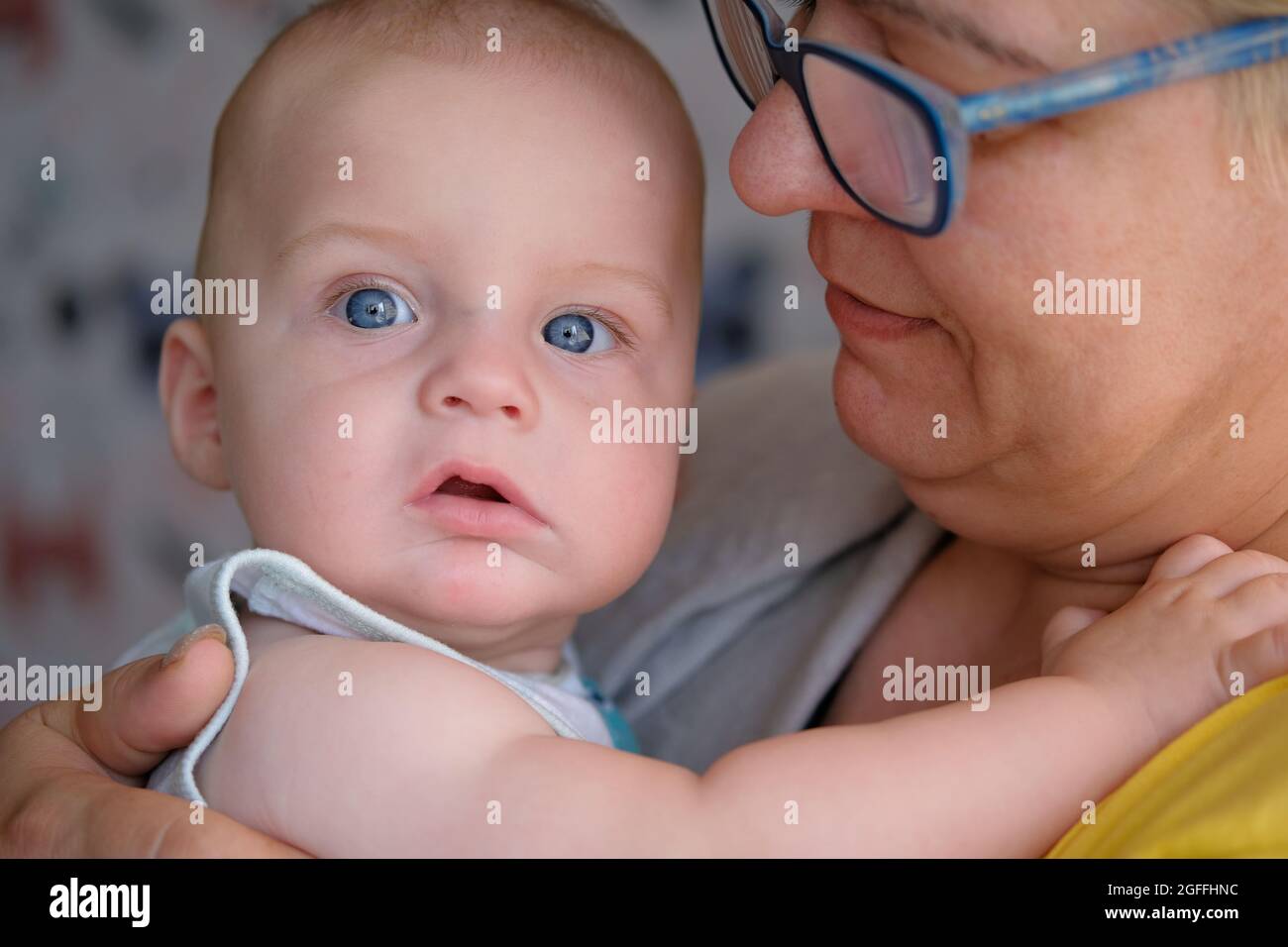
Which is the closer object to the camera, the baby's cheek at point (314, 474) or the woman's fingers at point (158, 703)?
the woman's fingers at point (158, 703)

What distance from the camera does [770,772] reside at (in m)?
1.10

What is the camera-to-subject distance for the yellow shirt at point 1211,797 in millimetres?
946

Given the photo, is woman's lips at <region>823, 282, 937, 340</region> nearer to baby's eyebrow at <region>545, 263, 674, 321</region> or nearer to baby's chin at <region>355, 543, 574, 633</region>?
baby's eyebrow at <region>545, 263, 674, 321</region>

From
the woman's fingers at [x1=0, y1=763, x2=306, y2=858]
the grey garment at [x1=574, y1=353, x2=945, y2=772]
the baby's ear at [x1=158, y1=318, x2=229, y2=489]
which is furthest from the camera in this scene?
the grey garment at [x1=574, y1=353, x2=945, y2=772]

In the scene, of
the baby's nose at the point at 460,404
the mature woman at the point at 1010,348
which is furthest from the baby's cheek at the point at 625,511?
the mature woman at the point at 1010,348

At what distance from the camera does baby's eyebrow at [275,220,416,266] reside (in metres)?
1.35

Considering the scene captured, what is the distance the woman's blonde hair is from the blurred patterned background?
7.69ft

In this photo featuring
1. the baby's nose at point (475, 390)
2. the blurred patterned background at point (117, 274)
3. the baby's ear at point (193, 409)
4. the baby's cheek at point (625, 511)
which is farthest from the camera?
the blurred patterned background at point (117, 274)

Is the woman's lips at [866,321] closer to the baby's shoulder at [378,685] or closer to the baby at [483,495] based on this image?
the baby at [483,495]

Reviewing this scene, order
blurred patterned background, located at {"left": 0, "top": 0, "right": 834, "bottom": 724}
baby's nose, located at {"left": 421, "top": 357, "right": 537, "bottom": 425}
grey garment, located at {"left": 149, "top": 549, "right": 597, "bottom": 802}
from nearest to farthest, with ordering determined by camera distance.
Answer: grey garment, located at {"left": 149, "top": 549, "right": 597, "bottom": 802} → baby's nose, located at {"left": 421, "top": 357, "right": 537, "bottom": 425} → blurred patterned background, located at {"left": 0, "top": 0, "right": 834, "bottom": 724}

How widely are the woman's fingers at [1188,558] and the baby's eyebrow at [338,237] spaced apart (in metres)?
0.82

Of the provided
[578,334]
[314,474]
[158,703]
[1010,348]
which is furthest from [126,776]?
[1010,348]

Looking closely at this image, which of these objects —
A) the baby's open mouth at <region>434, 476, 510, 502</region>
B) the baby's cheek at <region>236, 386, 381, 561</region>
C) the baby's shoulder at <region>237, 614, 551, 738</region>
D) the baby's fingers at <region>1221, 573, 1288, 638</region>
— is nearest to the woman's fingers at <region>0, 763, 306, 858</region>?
the baby's shoulder at <region>237, 614, 551, 738</region>
